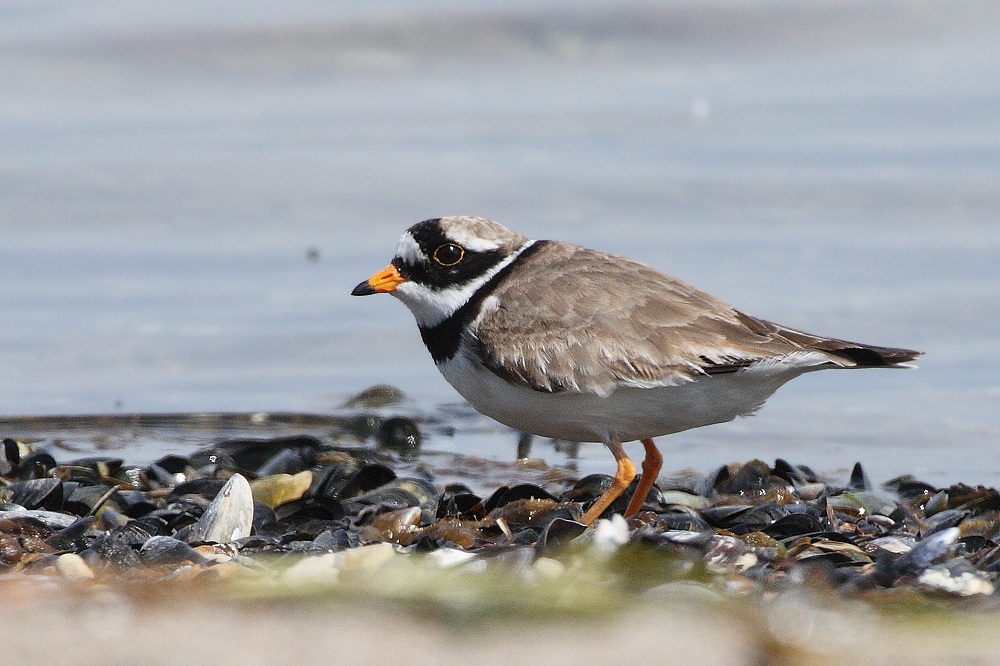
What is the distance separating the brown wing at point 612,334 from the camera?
487cm

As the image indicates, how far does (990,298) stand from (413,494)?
6185 mm

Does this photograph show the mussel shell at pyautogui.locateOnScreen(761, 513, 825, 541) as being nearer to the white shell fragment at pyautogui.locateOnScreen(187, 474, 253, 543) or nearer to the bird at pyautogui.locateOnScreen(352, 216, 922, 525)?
the bird at pyautogui.locateOnScreen(352, 216, 922, 525)

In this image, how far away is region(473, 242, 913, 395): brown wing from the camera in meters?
4.87

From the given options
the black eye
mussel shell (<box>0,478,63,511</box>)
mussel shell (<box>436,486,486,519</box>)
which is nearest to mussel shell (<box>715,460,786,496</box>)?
mussel shell (<box>436,486,486,519</box>)

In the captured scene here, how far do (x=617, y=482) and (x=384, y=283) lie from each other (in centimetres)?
137

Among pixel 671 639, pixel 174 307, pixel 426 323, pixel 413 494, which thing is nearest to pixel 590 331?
pixel 426 323

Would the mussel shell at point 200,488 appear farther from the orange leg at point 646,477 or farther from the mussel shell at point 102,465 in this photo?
the orange leg at point 646,477

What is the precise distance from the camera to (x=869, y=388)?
355 inches

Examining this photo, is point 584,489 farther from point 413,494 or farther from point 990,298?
point 990,298

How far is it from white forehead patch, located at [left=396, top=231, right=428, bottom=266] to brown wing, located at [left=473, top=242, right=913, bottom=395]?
42 centimetres

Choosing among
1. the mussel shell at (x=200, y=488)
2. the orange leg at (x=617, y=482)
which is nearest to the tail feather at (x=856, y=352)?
the orange leg at (x=617, y=482)

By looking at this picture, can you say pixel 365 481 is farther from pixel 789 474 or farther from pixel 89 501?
pixel 789 474

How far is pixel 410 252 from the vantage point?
215 inches

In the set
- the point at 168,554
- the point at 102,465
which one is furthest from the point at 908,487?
the point at 102,465
